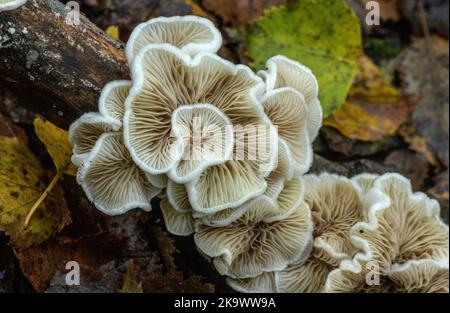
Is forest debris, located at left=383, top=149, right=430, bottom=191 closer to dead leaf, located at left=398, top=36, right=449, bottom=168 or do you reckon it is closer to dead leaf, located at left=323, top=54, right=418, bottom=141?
dead leaf, located at left=398, top=36, right=449, bottom=168

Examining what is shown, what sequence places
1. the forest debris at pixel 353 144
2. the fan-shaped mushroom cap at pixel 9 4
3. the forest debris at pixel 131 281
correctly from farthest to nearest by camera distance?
the forest debris at pixel 353 144
the forest debris at pixel 131 281
the fan-shaped mushroom cap at pixel 9 4

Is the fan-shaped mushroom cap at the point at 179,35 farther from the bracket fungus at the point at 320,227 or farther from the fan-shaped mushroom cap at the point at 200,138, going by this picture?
the bracket fungus at the point at 320,227

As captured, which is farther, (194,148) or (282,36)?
(282,36)

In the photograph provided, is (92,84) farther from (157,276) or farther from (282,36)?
(282,36)

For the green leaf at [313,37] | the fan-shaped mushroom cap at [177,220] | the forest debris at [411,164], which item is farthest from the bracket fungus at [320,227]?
the green leaf at [313,37]

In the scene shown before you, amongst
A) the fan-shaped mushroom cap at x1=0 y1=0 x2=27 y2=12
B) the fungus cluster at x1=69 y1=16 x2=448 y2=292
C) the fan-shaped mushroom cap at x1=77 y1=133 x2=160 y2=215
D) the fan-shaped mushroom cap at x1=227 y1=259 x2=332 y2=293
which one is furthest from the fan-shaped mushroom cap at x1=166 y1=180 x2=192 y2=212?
the fan-shaped mushroom cap at x1=0 y1=0 x2=27 y2=12

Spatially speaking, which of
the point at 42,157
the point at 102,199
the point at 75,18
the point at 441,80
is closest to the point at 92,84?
the point at 75,18
